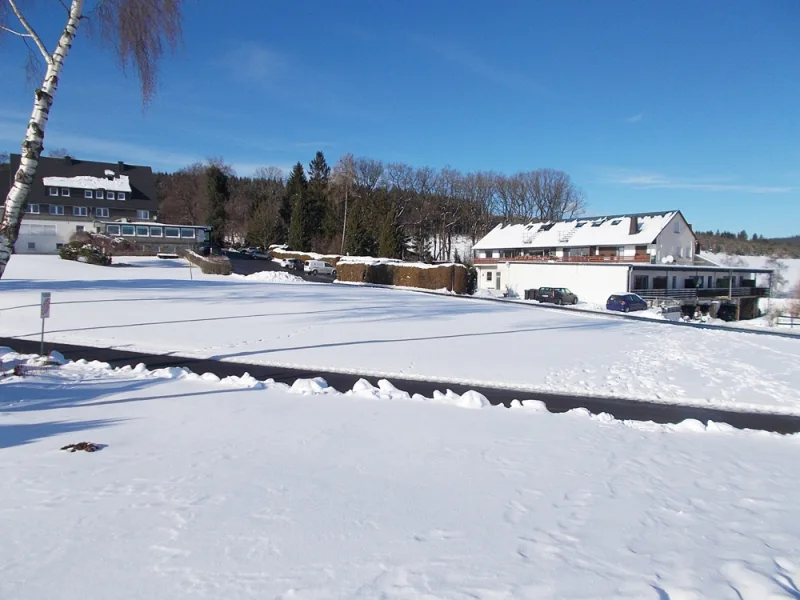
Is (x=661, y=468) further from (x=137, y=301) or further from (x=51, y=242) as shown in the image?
(x=51, y=242)

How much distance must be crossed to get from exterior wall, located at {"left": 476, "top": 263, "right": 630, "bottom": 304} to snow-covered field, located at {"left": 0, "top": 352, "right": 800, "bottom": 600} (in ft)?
138

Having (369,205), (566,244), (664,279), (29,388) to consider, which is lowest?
(29,388)

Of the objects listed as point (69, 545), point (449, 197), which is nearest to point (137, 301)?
point (69, 545)

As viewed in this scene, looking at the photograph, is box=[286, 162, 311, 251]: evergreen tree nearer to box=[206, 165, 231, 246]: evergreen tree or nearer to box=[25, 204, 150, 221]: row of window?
box=[206, 165, 231, 246]: evergreen tree

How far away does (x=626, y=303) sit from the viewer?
40.1 metres

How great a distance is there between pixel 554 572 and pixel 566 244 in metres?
64.2

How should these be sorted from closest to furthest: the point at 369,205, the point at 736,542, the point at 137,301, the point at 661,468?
the point at 736,542 → the point at 661,468 → the point at 137,301 → the point at 369,205

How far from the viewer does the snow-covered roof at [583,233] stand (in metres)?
57.8

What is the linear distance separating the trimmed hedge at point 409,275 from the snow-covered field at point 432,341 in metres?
18.1

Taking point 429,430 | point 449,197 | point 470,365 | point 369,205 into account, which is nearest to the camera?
point 429,430

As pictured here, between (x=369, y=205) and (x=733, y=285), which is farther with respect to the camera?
(x=369, y=205)

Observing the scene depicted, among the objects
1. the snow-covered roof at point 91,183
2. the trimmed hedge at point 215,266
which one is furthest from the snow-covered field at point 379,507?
the snow-covered roof at point 91,183

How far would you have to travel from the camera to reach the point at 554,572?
3590 millimetres

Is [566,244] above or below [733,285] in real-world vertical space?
above
